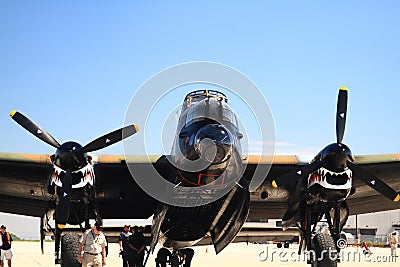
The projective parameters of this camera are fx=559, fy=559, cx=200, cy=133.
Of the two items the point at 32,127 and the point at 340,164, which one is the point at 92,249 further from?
the point at 340,164

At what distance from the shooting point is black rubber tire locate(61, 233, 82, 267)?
1298cm

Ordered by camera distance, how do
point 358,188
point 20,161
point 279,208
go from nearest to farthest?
point 20,161 < point 358,188 < point 279,208

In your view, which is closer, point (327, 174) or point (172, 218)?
point (327, 174)

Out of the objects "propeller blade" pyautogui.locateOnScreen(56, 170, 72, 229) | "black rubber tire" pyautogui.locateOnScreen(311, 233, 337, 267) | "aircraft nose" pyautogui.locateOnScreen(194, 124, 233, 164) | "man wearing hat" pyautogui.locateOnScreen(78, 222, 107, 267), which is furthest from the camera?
"black rubber tire" pyautogui.locateOnScreen(311, 233, 337, 267)

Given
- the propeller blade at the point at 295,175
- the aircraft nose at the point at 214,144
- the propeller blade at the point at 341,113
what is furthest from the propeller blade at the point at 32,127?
the propeller blade at the point at 341,113

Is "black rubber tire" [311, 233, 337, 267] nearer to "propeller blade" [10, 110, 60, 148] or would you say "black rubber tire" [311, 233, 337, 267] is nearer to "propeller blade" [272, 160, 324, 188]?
"propeller blade" [272, 160, 324, 188]

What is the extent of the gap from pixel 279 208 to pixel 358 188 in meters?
2.61

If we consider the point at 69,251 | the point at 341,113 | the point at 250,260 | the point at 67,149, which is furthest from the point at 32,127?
the point at 250,260

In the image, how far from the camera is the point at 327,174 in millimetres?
11969

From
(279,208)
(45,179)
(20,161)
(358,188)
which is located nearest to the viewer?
(20,161)

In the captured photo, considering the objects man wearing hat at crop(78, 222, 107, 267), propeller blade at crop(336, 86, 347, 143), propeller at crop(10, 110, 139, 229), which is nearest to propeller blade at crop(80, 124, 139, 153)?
propeller at crop(10, 110, 139, 229)

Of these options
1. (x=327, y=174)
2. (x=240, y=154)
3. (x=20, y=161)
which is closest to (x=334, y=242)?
(x=327, y=174)

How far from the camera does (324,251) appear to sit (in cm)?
1380

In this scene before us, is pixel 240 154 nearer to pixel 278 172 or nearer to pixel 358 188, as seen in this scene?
pixel 278 172
